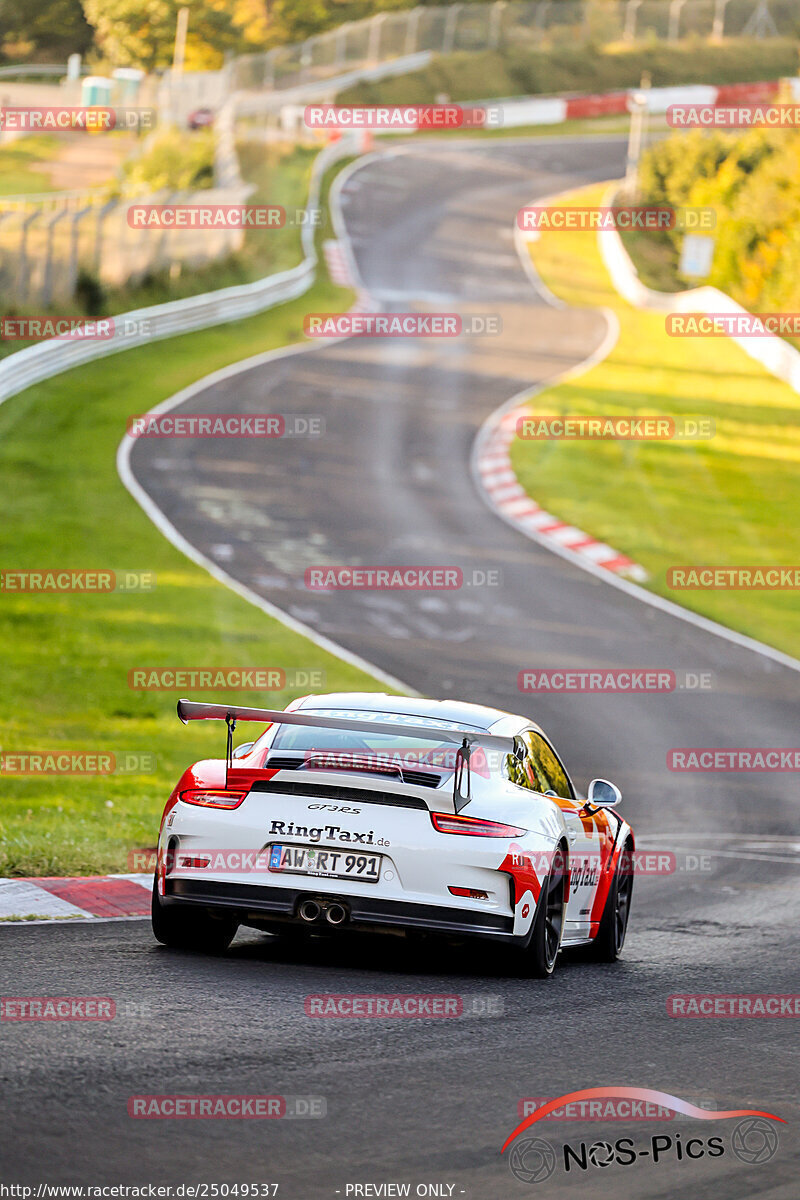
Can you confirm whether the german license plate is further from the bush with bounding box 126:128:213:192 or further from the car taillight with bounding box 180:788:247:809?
the bush with bounding box 126:128:213:192

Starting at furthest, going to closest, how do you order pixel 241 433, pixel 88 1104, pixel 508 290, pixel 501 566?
pixel 508 290
pixel 241 433
pixel 501 566
pixel 88 1104

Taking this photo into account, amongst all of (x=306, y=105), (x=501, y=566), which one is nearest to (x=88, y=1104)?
(x=501, y=566)

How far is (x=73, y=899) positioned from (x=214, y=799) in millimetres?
2237

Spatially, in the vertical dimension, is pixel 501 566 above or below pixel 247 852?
below

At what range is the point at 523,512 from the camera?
27.5 metres

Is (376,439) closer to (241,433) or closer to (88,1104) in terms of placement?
(241,433)

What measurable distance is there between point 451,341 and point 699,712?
2293 cm

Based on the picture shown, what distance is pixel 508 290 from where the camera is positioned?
4597 cm

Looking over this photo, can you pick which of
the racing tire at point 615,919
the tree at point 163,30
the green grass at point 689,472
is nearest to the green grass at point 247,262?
the tree at point 163,30

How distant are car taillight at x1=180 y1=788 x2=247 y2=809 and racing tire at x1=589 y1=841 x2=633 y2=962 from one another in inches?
97.9

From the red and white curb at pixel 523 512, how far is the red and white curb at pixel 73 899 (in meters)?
16.1

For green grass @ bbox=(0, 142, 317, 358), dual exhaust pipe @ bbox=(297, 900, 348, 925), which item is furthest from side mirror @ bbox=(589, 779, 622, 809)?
green grass @ bbox=(0, 142, 317, 358)

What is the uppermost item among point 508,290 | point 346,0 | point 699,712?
point 346,0

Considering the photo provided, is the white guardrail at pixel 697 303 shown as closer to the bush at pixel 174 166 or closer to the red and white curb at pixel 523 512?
the red and white curb at pixel 523 512
